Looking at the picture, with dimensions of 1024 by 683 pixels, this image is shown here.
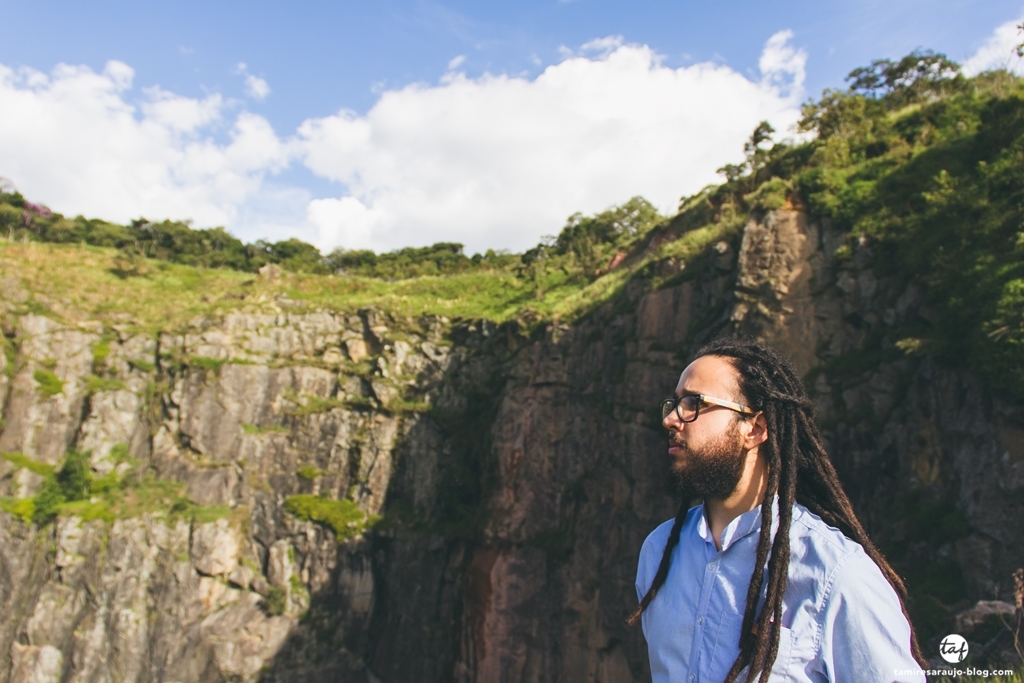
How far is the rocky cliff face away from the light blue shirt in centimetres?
852

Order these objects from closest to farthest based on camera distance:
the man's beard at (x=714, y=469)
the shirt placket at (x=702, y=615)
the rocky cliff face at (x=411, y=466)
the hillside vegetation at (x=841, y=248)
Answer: the shirt placket at (x=702, y=615) → the man's beard at (x=714, y=469) → the hillside vegetation at (x=841, y=248) → the rocky cliff face at (x=411, y=466)

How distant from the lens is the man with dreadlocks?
1.70 m

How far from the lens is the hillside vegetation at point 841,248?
9.63m

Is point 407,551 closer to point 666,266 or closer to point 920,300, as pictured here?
point 666,266

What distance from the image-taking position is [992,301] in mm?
9039

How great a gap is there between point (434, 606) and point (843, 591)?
19027mm

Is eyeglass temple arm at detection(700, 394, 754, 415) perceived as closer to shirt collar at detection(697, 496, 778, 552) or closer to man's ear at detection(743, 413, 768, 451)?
man's ear at detection(743, 413, 768, 451)

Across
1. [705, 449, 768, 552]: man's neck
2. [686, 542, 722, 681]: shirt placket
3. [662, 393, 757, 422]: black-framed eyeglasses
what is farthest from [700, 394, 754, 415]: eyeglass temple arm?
[686, 542, 722, 681]: shirt placket

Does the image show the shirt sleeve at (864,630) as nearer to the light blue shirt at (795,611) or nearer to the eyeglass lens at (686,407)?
the light blue shirt at (795,611)

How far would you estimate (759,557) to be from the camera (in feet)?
6.29

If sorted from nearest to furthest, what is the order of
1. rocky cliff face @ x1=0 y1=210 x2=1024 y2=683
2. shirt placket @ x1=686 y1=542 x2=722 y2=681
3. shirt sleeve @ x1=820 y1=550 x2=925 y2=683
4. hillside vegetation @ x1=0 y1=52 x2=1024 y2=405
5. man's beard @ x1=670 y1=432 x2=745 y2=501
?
shirt sleeve @ x1=820 y1=550 x2=925 y2=683 → shirt placket @ x1=686 y1=542 x2=722 y2=681 → man's beard @ x1=670 y1=432 x2=745 y2=501 → hillside vegetation @ x1=0 y1=52 x2=1024 y2=405 → rocky cliff face @ x1=0 y1=210 x2=1024 y2=683

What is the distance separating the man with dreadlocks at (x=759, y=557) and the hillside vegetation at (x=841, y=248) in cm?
804

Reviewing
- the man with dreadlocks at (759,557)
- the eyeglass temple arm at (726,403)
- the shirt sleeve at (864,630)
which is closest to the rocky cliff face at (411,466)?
the man with dreadlocks at (759,557)

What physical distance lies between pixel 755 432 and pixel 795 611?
1.98 ft
